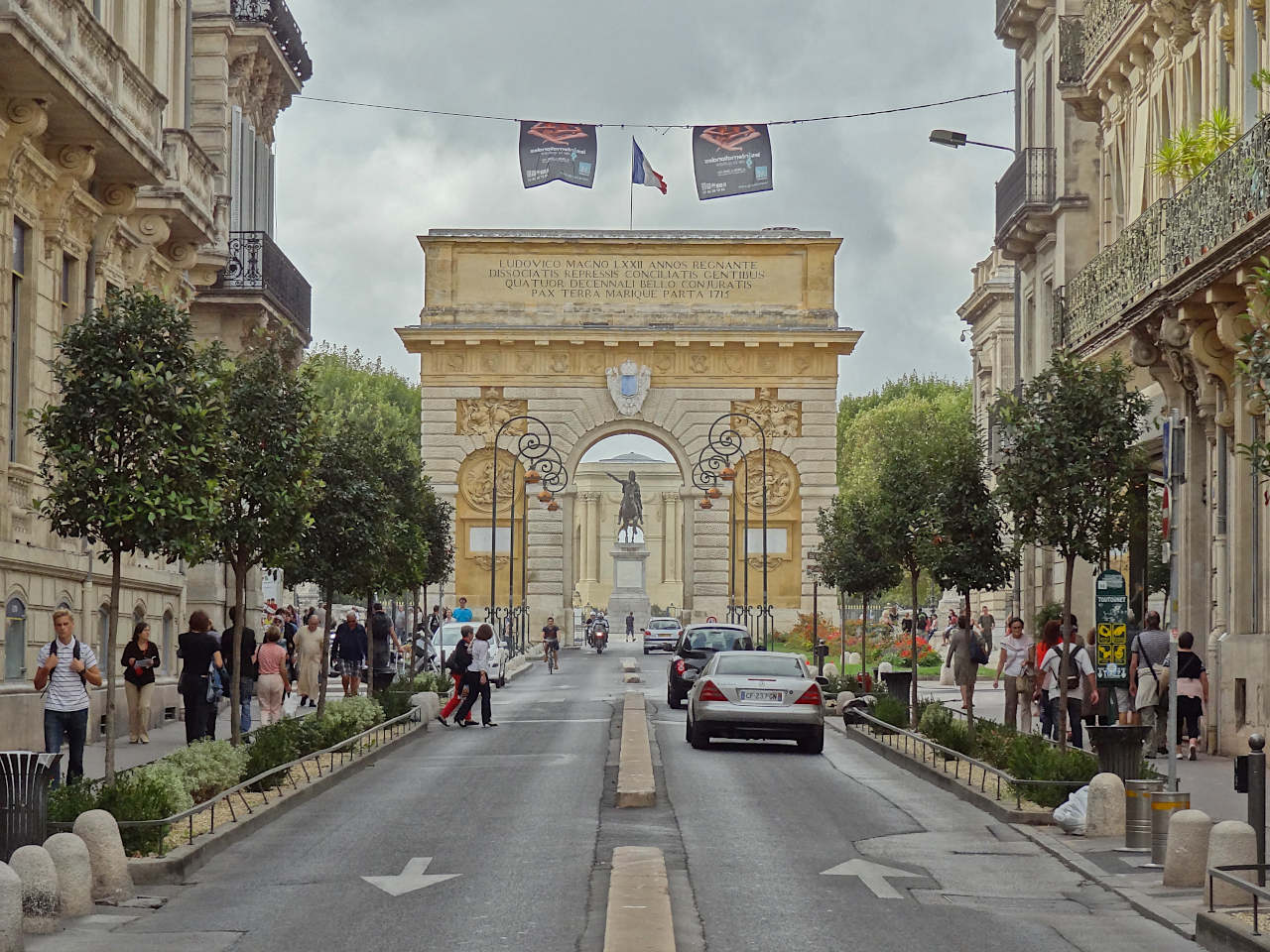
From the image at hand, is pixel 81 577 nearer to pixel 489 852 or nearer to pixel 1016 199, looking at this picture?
A: pixel 489 852

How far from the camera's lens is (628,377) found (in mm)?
73250

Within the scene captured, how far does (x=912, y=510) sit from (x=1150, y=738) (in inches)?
321

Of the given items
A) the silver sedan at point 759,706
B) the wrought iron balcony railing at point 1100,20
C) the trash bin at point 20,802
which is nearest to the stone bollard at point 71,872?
the trash bin at point 20,802

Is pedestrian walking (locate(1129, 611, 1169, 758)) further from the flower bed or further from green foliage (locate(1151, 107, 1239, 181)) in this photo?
the flower bed

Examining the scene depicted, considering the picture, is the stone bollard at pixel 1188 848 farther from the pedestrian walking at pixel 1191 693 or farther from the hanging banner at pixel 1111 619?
the pedestrian walking at pixel 1191 693

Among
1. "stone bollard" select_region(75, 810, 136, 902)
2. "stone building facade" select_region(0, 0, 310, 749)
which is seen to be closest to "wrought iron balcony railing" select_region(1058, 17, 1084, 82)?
"stone building facade" select_region(0, 0, 310, 749)

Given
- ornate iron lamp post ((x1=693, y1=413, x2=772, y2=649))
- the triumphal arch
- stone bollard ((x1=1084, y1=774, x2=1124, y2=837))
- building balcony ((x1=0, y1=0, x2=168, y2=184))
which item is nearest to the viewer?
stone bollard ((x1=1084, y1=774, x2=1124, y2=837))

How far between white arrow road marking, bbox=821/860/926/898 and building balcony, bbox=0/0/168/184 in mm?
11202

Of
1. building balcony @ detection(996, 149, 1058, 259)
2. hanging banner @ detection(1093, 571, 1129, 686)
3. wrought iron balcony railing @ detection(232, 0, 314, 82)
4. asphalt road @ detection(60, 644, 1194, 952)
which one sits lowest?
asphalt road @ detection(60, 644, 1194, 952)

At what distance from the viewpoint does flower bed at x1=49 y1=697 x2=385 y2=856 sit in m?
14.4

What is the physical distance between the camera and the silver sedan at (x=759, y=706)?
1047 inches

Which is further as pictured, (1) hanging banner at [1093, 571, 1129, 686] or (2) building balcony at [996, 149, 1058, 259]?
Answer: (2) building balcony at [996, 149, 1058, 259]

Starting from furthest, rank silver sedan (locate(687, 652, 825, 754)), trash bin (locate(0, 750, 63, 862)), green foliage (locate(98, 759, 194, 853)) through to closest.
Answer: silver sedan (locate(687, 652, 825, 754)) < green foliage (locate(98, 759, 194, 853)) < trash bin (locate(0, 750, 63, 862))

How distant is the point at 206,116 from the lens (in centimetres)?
3662
